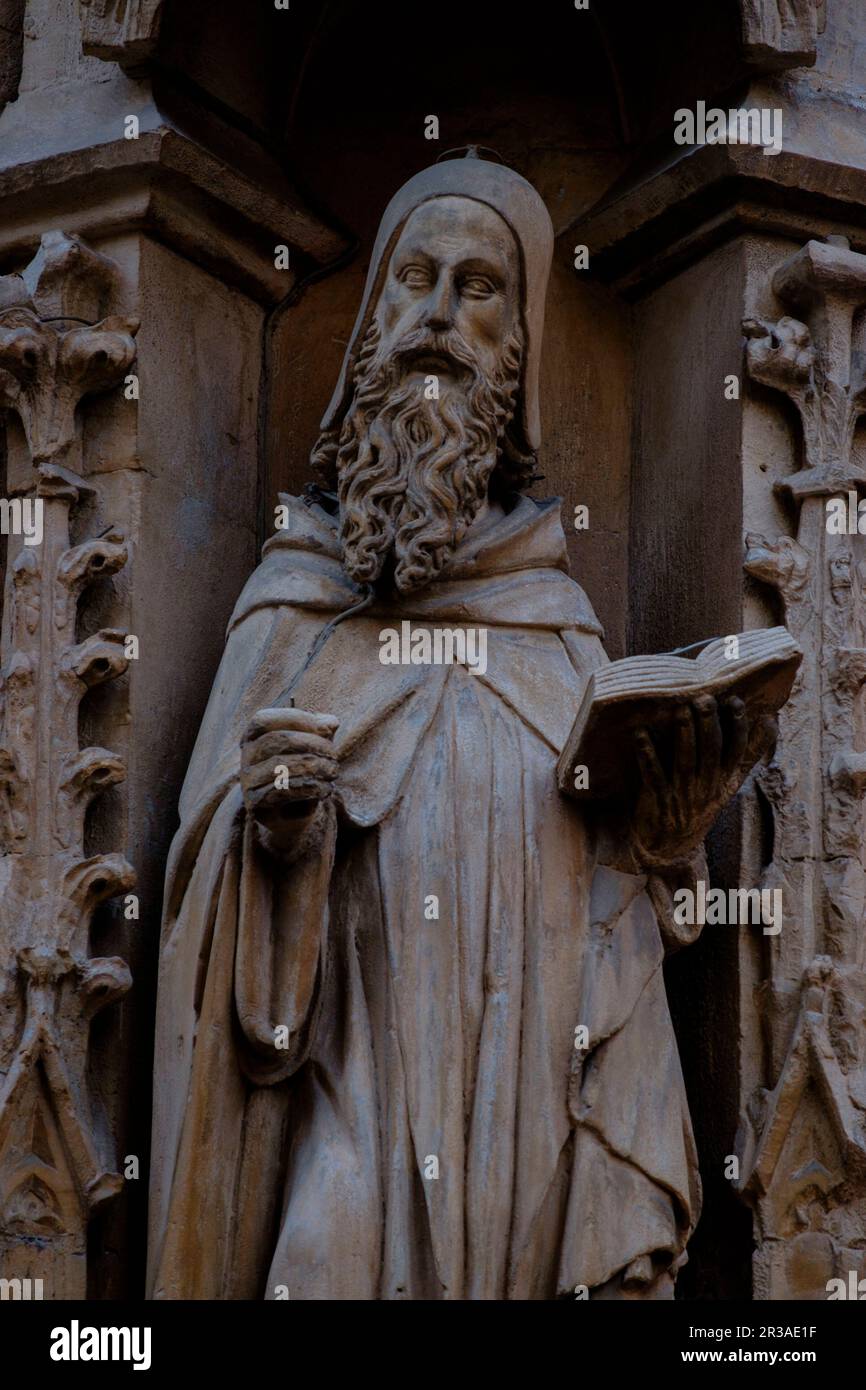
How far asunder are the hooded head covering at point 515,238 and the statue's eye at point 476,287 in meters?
0.09

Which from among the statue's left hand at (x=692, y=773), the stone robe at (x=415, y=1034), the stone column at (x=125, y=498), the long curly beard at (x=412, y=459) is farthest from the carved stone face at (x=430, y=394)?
the statue's left hand at (x=692, y=773)

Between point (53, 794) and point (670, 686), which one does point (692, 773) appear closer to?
point (670, 686)

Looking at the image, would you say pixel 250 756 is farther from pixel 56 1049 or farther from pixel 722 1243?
pixel 722 1243

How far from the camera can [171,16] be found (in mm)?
5980

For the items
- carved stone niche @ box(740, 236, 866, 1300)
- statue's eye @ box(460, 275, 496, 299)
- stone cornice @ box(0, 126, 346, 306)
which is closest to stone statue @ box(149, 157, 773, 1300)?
statue's eye @ box(460, 275, 496, 299)

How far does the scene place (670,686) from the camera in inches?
192

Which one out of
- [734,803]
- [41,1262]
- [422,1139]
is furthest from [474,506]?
[41,1262]

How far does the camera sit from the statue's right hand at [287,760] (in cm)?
475

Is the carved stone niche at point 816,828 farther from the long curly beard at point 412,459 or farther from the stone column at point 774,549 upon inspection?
the long curly beard at point 412,459

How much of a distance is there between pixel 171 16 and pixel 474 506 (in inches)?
50.9

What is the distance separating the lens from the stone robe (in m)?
4.95

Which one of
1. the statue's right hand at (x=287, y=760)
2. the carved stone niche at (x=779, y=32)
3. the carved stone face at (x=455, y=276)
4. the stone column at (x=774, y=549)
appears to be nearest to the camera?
the statue's right hand at (x=287, y=760)

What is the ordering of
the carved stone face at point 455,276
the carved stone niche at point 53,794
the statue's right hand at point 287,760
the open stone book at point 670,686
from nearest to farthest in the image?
the statue's right hand at point 287,760
the open stone book at point 670,686
the carved stone niche at point 53,794
the carved stone face at point 455,276

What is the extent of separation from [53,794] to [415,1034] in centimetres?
90
